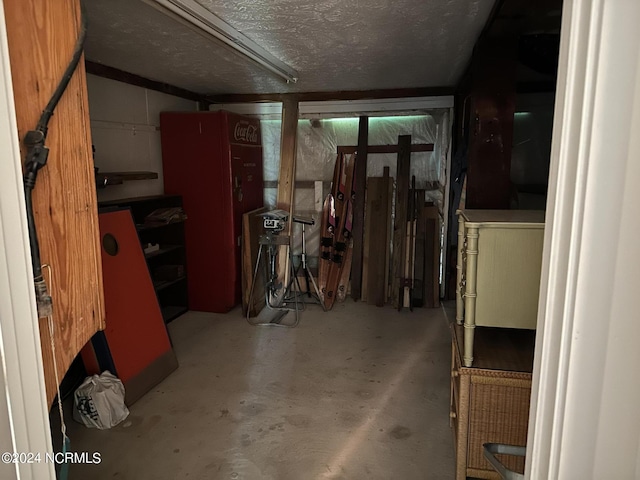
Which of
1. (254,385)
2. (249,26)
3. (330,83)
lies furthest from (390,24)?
(254,385)

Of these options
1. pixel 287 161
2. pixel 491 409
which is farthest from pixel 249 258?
pixel 491 409

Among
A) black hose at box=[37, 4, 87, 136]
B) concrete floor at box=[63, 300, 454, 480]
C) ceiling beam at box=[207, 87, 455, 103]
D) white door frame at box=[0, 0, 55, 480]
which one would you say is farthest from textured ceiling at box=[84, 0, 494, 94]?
concrete floor at box=[63, 300, 454, 480]

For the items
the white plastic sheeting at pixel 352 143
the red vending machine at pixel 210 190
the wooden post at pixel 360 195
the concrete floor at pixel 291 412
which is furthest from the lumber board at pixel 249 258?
the wooden post at pixel 360 195

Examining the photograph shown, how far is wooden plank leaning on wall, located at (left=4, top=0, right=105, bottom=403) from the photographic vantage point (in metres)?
0.93

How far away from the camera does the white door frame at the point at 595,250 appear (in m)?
0.54

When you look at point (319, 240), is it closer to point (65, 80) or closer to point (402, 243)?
point (402, 243)

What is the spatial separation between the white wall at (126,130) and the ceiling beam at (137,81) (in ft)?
0.17

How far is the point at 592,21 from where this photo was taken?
546mm

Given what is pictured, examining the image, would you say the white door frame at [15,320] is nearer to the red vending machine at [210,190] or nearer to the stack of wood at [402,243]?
the red vending machine at [210,190]

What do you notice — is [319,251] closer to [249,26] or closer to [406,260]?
[406,260]

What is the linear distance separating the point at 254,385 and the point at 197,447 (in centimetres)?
69

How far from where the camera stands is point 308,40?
8.84ft

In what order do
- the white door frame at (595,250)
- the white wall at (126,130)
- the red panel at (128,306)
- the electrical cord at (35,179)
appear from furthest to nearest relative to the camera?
the white wall at (126,130) < the red panel at (128,306) < the electrical cord at (35,179) < the white door frame at (595,250)

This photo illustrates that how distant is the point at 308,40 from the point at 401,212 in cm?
226
